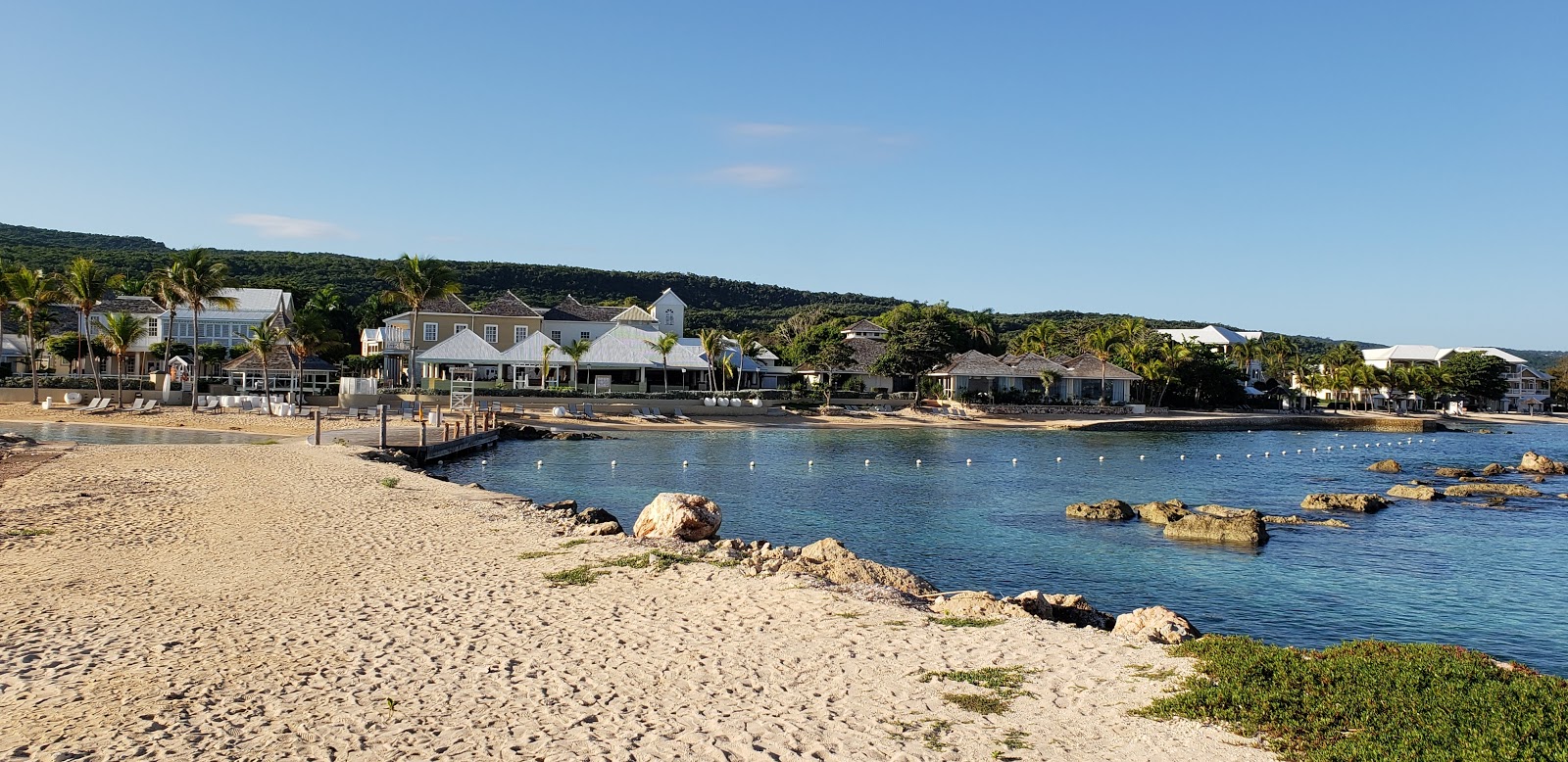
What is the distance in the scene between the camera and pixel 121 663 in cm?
752

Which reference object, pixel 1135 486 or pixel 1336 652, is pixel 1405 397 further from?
pixel 1336 652

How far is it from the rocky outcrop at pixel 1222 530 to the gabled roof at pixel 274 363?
4292 cm

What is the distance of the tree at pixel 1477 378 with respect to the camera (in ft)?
284

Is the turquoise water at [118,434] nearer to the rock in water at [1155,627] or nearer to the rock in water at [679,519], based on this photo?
the rock in water at [679,519]

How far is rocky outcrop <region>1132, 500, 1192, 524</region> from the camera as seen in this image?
20141 mm

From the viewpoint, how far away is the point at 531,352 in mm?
52000

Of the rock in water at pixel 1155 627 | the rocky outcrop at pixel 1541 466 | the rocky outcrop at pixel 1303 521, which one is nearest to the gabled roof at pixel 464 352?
the rocky outcrop at pixel 1303 521

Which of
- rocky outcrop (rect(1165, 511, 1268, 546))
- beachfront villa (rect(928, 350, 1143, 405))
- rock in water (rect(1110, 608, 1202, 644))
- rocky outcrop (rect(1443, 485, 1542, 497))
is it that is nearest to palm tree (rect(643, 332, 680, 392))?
beachfront villa (rect(928, 350, 1143, 405))

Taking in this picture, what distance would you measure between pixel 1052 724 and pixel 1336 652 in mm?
3334

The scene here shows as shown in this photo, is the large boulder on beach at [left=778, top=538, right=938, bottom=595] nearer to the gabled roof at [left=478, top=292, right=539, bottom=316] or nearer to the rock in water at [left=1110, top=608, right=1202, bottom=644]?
the rock in water at [left=1110, top=608, right=1202, bottom=644]

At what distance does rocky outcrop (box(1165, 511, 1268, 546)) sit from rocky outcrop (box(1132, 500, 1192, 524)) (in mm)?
781

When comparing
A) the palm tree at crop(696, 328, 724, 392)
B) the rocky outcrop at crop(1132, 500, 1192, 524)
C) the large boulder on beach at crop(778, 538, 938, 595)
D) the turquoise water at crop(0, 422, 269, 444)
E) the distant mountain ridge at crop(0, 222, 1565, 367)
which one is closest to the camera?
the large boulder on beach at crop(778, 538, 938, 595)

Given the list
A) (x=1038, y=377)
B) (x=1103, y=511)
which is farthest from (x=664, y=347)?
(x=1103, y=511)

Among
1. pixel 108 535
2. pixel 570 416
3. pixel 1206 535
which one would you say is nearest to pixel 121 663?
pixel 108 535
